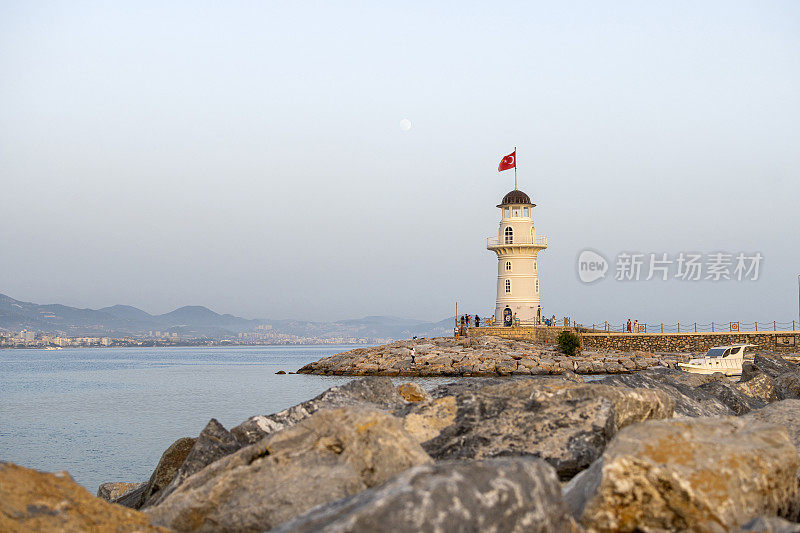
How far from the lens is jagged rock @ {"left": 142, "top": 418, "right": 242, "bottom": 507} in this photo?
21.7 feet

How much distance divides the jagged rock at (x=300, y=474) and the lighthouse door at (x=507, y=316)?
173ft

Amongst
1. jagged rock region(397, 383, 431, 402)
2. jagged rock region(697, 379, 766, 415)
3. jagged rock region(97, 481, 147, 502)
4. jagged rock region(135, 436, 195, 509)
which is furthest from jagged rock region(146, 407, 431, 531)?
jagged rock region(697, 379, 766, 415)

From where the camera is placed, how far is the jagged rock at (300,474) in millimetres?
4633

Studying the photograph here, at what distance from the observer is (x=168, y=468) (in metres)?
7.95

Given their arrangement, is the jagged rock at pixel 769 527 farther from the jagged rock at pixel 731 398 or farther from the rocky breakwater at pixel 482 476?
the jagged rock at pixel 731 398

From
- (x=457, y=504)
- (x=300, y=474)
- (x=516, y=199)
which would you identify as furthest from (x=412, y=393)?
(x=516, y=199)

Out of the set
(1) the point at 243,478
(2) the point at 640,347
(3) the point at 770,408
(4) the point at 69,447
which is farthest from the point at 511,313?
(1) the point at 243,478

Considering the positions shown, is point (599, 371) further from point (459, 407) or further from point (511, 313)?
point (459, 407)

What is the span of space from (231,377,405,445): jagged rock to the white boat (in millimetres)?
30069

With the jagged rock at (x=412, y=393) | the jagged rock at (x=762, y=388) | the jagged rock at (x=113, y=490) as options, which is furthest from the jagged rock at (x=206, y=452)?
the jagged rock at (x=762, y=388)

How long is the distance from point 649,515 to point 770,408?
15.7 ft

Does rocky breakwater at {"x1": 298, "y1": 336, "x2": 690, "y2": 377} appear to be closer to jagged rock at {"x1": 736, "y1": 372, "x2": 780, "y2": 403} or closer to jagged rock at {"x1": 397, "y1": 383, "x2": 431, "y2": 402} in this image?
jagged rock at {"x1": 736, "y1": 372, "x2": 780, "y2": 403}

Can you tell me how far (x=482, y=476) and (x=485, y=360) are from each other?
139 feet

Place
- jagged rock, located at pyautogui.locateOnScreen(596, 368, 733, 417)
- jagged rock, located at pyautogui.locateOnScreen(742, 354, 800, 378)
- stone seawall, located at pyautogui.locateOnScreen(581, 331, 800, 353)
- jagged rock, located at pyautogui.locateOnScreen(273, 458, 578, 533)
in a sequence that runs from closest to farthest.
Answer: jagged rock, located at pyautogui.locateOnScreen(273, 458, 578, 533) < jagged rock, located at pyautogui.locateOnScreen(596, 368, 733, 417) < jagged rock, located at pyautogui.locateOnScreen(742, 354, 800, 378) < stone seawall, located at pyautogui.locateOnScreen(581, 331, 800, 353)
